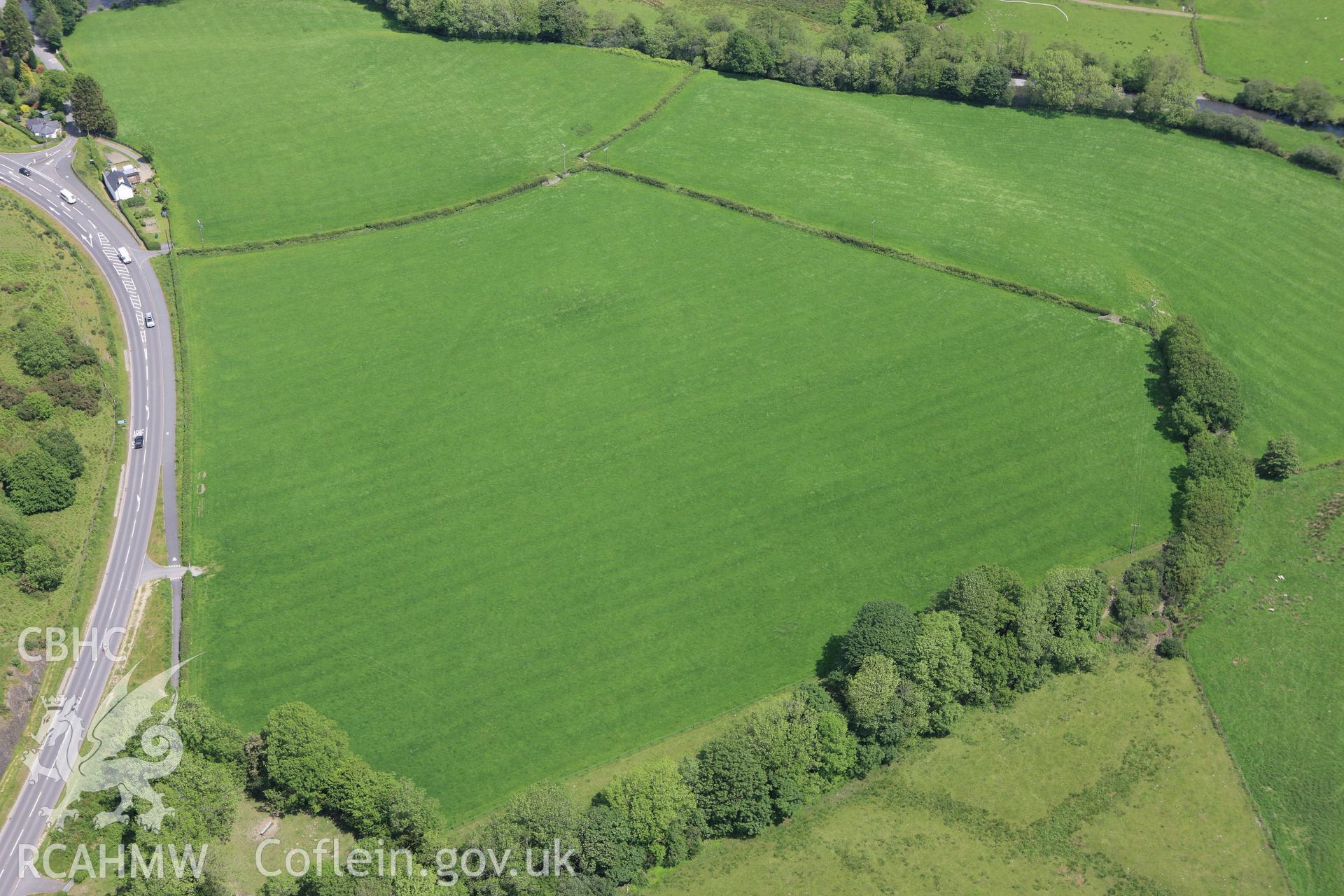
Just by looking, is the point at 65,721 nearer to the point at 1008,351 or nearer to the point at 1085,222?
the point at 1008,351

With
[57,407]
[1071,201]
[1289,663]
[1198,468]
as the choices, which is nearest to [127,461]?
[57,407]

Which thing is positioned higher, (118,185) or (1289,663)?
(118,185)

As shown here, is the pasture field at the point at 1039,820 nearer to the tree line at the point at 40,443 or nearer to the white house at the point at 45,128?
the tree line at the point at 40,443

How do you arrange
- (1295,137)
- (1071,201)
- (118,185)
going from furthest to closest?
(1295,137) → (1071,201) → (118,185)

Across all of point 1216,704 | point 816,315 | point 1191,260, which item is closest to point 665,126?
point 816,315

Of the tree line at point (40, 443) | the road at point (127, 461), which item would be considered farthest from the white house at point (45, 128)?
the tree line at point (40, 443)

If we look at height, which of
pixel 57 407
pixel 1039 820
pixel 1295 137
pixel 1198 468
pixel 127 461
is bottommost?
pixel 1039 820

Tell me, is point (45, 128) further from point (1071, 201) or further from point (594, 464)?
point (1071, 201)

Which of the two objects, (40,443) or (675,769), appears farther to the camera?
(40,443)

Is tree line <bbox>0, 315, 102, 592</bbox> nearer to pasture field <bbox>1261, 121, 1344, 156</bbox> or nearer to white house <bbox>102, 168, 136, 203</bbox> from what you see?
white house <bbox>102, 168, 136, 203</bbox>
